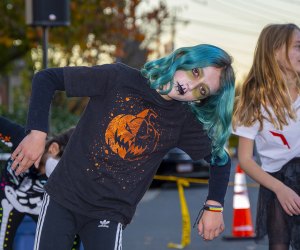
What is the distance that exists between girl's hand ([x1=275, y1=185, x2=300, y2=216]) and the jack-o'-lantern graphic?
85 cm

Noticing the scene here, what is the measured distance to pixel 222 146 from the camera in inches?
160

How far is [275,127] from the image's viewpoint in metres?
4.45

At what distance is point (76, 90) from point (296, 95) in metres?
1.34

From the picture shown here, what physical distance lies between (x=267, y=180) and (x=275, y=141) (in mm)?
218

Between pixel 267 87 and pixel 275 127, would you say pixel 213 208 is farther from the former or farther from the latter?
pixel 267 87

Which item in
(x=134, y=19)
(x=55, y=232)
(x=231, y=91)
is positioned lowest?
(x=134, y=19)

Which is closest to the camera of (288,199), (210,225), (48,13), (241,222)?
(210,225)

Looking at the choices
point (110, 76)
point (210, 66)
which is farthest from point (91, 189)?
point (210, 66)

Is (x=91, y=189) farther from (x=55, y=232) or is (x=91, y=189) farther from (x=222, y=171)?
(x=222, y=171)

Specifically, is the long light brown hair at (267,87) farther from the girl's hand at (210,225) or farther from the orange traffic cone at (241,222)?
the orange traffic cone at (241,222)

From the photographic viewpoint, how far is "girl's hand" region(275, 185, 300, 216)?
437cm

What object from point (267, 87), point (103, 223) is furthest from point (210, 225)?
point (267, 87)

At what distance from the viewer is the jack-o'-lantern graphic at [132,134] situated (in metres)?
3.86

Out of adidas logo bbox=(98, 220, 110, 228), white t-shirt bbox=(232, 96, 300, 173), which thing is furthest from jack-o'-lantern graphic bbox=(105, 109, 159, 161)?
white t-shirt bbox=(232, 96, 300, 173)
